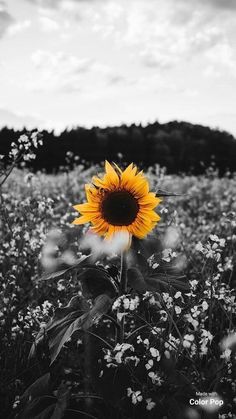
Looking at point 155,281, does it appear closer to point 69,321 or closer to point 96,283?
point 96,283

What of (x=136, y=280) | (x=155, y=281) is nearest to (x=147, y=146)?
(x=155, y=281)

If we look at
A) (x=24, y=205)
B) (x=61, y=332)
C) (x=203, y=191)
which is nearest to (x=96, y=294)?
(x=61, y=332)

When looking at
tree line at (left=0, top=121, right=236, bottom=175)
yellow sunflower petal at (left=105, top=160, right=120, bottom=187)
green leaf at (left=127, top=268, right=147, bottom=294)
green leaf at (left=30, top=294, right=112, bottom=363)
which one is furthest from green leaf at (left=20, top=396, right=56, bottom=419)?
tree line at (left=0, top=121, right=236, bottom=175)

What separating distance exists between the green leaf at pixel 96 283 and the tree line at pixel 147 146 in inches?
501

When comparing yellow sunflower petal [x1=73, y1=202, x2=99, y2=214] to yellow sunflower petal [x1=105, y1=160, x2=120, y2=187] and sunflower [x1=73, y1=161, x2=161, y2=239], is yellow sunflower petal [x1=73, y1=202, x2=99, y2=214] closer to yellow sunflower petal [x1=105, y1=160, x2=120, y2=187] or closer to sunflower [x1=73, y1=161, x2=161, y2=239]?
sunflower [x1=73, y1=161, x2=161, y2=239]

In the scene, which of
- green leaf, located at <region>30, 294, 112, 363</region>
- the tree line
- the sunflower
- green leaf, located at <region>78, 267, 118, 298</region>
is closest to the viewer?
green leaf, located at <region>30, 294, 112, 363</region>

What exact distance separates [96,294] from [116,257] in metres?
0.39

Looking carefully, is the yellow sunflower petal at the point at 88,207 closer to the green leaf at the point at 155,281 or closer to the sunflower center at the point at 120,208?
the sunflower center at the point at 120,208

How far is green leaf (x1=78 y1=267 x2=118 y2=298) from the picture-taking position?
231 cm

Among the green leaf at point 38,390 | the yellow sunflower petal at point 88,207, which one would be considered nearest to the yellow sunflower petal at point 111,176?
the yellow sunflower petal at point 88,207

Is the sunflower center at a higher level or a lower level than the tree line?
lower

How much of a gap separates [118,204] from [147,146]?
53.0ft

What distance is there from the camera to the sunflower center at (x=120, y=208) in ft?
7.26

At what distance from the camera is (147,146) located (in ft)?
59.6
